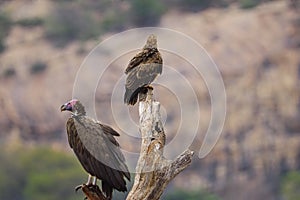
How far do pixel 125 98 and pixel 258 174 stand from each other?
32.9 metres

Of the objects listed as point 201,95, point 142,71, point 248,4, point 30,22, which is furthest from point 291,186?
point 142,71

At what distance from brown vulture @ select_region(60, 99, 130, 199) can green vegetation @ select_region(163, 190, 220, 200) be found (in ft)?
96.9

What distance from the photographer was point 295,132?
4409cm

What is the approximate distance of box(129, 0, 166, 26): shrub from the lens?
155ft

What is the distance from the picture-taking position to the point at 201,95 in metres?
41.9

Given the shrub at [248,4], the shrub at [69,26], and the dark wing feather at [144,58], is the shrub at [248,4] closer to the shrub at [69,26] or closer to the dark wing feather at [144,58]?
the shrub at [69,26]

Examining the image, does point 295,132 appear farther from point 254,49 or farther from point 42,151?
point 42,151

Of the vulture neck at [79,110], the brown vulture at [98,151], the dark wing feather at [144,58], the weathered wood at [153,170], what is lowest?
the weathered wood at [153,170]

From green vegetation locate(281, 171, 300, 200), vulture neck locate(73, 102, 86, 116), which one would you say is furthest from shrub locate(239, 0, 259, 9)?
vulture neck locate(73, 102, 86, 116)

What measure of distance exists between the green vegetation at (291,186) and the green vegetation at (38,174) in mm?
8488

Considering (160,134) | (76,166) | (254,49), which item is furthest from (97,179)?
(254,49)

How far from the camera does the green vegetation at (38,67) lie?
45.6 m

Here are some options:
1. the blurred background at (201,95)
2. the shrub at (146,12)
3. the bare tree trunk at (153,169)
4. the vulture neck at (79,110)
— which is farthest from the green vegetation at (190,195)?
the bare tree trunk at (153,169)

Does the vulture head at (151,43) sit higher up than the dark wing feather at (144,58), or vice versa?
the vulture head at (151,43)
